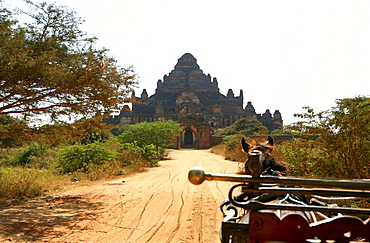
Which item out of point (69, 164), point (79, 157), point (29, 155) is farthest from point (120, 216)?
point (29, 155)

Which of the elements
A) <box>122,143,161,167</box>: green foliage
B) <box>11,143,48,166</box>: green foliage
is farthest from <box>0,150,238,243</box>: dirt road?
<box>11,143,48,166</box>: green foliage

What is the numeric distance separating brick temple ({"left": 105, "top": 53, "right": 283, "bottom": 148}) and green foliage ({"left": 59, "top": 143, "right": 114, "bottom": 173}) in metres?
35.5

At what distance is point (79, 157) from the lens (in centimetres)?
1422

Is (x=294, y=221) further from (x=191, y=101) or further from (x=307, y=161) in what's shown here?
(x=191, y=101)

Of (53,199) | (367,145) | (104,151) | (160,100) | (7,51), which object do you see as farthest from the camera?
(160,100)

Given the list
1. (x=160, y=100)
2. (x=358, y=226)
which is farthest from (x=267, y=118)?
(x=358, y=226)

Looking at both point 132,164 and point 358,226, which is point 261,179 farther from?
point 132,164

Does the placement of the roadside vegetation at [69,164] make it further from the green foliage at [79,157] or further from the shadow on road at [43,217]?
the shadow on road at [43,217]

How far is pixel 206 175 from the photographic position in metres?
1.91

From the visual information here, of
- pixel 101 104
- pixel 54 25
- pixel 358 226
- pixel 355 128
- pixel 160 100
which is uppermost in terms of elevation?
pixel 160 100

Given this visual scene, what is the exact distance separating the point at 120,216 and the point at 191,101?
167ft

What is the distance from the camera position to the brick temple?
2406 inches

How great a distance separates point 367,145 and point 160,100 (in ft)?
206

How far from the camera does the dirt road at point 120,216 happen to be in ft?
17.3
